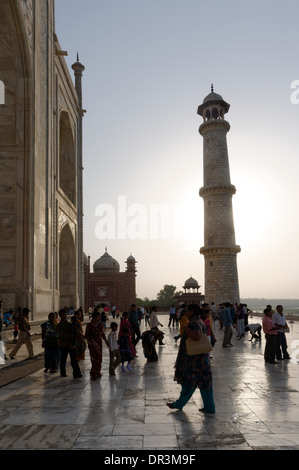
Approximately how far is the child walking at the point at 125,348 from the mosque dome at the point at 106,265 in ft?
153

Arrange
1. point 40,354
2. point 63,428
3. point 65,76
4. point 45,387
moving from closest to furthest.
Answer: point 63,428, point 45,387, point 40,354, point 65,76

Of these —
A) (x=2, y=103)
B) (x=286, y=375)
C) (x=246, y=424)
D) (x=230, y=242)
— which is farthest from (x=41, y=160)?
(x=230, y=242)

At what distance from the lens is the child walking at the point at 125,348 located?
8.88 m

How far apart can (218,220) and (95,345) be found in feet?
87.2

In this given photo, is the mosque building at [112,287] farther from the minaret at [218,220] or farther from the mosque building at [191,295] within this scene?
the minaret at [218,220]

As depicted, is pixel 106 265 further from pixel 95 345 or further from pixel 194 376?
pixel 194 376

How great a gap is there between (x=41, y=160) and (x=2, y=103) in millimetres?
2603

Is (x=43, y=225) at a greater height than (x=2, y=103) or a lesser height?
lesser

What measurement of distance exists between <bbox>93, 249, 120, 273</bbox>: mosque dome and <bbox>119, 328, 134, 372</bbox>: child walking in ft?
153

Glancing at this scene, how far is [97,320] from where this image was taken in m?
8.17

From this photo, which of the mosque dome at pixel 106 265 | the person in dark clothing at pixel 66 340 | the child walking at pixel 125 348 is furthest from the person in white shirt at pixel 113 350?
the mosque dome at pixel 106 265

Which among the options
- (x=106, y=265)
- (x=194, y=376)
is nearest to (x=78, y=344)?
(x=194, y=376)

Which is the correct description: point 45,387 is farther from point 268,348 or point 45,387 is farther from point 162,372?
point 268,348

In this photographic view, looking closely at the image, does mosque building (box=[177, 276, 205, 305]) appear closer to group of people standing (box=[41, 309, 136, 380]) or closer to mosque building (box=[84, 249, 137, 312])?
mosque building (box=[84, 249, 137, 312])
